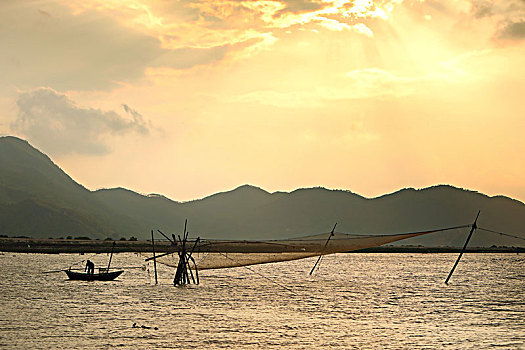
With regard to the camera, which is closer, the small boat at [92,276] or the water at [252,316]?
the water at [252,316]

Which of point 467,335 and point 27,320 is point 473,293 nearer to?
point 467,335

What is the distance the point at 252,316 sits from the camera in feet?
109

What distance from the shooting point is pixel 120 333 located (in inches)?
1057

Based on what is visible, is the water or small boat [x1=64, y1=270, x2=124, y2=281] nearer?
the water

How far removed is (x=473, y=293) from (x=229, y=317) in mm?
26635

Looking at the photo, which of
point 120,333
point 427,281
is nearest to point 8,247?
point 427,281

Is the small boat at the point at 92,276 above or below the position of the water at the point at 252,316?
above

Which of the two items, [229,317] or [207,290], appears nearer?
[229,317]

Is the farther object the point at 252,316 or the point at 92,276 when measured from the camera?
the point at 92,276

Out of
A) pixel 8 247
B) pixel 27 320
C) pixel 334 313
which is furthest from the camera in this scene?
pixel 8 247

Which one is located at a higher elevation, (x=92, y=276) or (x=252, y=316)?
(x=92, y=276)

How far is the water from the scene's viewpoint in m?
25.8

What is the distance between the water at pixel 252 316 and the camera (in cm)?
2578

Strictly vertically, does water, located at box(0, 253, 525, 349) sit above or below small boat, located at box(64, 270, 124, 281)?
below
